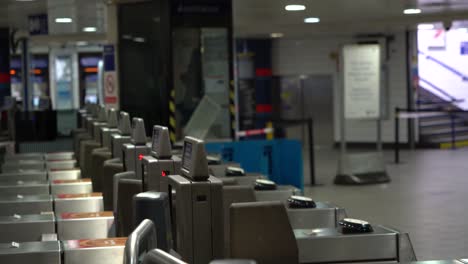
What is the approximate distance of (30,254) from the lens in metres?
3.91

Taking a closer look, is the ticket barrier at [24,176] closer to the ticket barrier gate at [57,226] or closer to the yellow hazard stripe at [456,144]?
the ticket barrier gate at [57,226]

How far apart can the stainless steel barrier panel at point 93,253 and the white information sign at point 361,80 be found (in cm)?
1050

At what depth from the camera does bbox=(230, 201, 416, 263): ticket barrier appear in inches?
169

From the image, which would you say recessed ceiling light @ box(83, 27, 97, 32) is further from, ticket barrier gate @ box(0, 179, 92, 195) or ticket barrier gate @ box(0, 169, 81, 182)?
ticket barrier gate @ box(0, 179, 92, 195)

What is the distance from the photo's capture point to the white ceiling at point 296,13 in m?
11.6

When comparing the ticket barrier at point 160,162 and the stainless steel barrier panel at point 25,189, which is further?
the stainless steel barrier panel at point 25,189

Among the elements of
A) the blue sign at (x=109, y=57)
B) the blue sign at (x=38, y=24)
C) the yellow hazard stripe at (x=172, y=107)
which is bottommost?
the yellow hazard stripe at (x=172, y=107)

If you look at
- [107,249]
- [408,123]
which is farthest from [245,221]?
[408,123]

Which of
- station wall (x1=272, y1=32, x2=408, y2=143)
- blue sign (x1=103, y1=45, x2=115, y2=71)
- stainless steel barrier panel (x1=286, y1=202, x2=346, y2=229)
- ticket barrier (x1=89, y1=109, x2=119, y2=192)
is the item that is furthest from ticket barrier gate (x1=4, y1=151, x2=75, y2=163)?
station wall (x1=272, y1=32, x2=408, y2=143)

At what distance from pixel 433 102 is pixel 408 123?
50.7 inches

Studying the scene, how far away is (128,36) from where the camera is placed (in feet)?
41.4

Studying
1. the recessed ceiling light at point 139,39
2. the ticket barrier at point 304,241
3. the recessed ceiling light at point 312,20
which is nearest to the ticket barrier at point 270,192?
the ticket barrier at point 304,241

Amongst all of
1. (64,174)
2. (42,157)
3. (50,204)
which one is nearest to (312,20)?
(42,157)

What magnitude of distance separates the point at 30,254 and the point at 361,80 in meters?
10.9
